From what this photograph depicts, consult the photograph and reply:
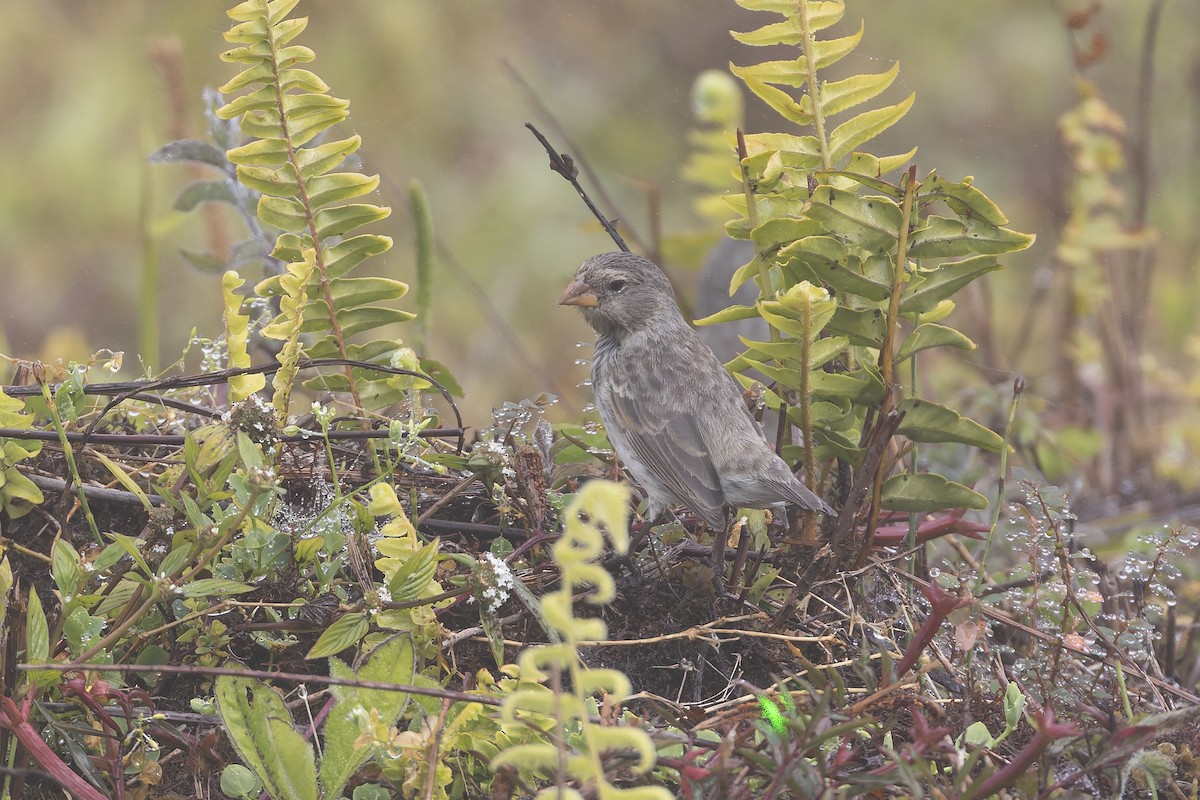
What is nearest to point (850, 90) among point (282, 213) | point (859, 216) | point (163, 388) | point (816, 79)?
point (816, 79)

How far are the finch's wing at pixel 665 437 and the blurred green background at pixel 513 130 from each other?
2301mm

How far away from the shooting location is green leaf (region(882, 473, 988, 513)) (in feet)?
8.57

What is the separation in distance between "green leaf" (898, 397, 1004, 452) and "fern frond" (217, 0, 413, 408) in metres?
1.13

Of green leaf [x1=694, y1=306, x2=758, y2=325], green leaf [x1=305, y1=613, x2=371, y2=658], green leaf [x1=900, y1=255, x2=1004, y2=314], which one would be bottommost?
green leaf [x1=305, y1=613, x2=371, y2=658]

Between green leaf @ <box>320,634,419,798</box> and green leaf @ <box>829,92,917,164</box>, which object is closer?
green leaf @ <box>320,634,419,798</box>

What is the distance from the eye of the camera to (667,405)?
3410mm

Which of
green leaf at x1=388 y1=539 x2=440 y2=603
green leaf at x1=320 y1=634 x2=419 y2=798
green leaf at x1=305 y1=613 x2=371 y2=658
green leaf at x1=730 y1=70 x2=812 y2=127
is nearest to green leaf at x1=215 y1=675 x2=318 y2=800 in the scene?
green leaf at x1=320 y1=634 x2=419 y2=798

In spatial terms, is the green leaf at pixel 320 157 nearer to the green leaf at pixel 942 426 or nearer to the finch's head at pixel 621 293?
the finch's head at pixel 621 293

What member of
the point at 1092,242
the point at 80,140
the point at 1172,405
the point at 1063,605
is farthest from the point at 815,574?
the point at 80,140

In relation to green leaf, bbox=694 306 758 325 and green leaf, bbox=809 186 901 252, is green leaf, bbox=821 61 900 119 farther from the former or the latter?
green leaf, bbox=694 306 758 325

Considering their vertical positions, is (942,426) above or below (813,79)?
below

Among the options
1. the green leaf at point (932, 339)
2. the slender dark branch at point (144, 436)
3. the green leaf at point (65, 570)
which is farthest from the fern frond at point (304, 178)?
the green leaf at point (932, 339)

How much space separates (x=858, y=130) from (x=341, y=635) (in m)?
1.64

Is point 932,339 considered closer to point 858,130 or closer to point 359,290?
point 858,130
